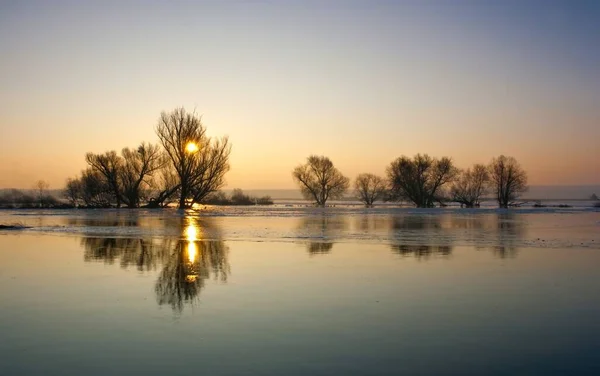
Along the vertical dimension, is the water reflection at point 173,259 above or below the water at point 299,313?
above

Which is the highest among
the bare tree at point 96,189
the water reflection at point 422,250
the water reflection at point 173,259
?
the bare tree at point 96,189

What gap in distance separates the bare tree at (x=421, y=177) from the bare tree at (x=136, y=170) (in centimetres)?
3351

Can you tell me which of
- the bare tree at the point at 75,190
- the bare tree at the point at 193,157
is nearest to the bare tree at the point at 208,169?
the bare tree at the point at 193,157

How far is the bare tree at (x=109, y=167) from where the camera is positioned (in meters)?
66.5

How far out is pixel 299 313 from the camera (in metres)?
8.35

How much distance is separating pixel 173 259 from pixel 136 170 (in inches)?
2199

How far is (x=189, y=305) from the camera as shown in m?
8.79

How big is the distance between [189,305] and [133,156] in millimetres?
62553

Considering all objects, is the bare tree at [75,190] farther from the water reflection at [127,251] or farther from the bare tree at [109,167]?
the water reflection at [127,251]

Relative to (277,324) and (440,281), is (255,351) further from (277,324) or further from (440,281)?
(440,281)

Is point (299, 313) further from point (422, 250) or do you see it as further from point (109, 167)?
point (109, 167)

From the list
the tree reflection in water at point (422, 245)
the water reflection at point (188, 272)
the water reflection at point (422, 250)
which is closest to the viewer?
the water reflection at point (188, 272)

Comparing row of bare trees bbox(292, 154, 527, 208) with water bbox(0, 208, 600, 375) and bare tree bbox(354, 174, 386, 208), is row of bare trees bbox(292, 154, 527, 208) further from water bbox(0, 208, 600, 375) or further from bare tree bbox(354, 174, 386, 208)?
water bbox(0, 208, 600, 375)

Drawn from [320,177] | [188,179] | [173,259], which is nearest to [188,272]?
[173,259]
